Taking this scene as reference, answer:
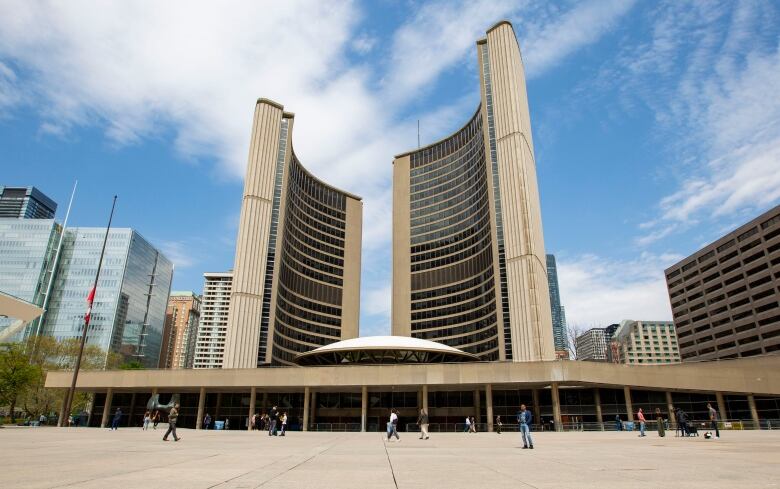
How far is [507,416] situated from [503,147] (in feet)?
160

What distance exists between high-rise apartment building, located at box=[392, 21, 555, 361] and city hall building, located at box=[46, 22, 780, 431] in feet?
1.02

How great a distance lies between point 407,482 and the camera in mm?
8094

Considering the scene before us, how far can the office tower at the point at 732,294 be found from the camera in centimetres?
9688

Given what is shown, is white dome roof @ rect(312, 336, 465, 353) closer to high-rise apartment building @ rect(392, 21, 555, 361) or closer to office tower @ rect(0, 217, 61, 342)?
high-rise apartment building @ rect(392, 21, 555, 361)

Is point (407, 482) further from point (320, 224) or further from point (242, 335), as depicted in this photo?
point (320, 224)

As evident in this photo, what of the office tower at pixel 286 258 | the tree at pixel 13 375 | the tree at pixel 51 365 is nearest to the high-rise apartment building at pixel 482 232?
the office tower at pixel 286 258

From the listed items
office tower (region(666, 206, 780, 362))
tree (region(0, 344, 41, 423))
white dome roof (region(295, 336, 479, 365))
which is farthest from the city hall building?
office tower (region(666, 206, 780, 362))

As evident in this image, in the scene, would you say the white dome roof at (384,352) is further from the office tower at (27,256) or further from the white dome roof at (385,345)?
the office tower at (27,256)

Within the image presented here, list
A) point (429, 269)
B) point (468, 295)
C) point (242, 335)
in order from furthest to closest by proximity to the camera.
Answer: point (429, 269) < point (468, 295) < point (242, 335)

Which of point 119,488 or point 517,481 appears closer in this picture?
point 119,488

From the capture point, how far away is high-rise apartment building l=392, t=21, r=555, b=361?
264 feet

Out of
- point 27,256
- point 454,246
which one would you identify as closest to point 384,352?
point 454,246

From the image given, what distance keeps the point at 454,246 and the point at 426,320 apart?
18773mm

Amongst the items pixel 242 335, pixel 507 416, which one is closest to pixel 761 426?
pixel 507 416
